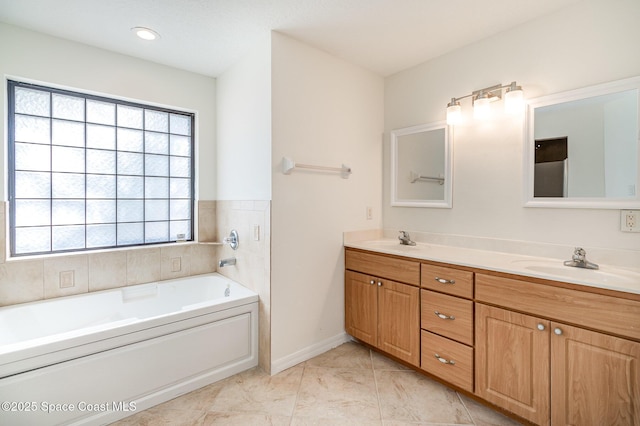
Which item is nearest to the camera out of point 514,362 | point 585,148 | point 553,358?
point 553,358

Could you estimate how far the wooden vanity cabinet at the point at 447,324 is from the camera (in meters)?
1.82

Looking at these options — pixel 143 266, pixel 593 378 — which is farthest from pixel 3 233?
pixel 593 378

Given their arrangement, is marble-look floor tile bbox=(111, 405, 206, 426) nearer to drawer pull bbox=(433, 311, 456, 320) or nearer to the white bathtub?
the white bathtub

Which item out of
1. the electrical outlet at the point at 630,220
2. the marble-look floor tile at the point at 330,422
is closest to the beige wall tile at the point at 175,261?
the marble-look floor tile at the point at 330,422

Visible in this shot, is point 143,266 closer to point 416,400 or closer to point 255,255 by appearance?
point 255,255

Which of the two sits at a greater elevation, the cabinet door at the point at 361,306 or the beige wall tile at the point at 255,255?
the beige wall tile at the point at 255,255

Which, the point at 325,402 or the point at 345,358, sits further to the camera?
the point at 345,358

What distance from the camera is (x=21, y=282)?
2.09 metres

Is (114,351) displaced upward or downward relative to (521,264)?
downward

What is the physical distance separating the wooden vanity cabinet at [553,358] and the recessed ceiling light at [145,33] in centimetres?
281

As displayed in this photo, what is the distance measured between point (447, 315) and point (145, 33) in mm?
2930

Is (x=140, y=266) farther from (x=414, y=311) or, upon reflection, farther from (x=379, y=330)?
(x=414, y=311)

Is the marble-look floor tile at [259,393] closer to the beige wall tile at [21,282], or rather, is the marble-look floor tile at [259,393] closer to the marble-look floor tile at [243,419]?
the marble-look floor tile at [243,419]

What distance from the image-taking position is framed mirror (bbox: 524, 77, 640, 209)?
1.67 metres
